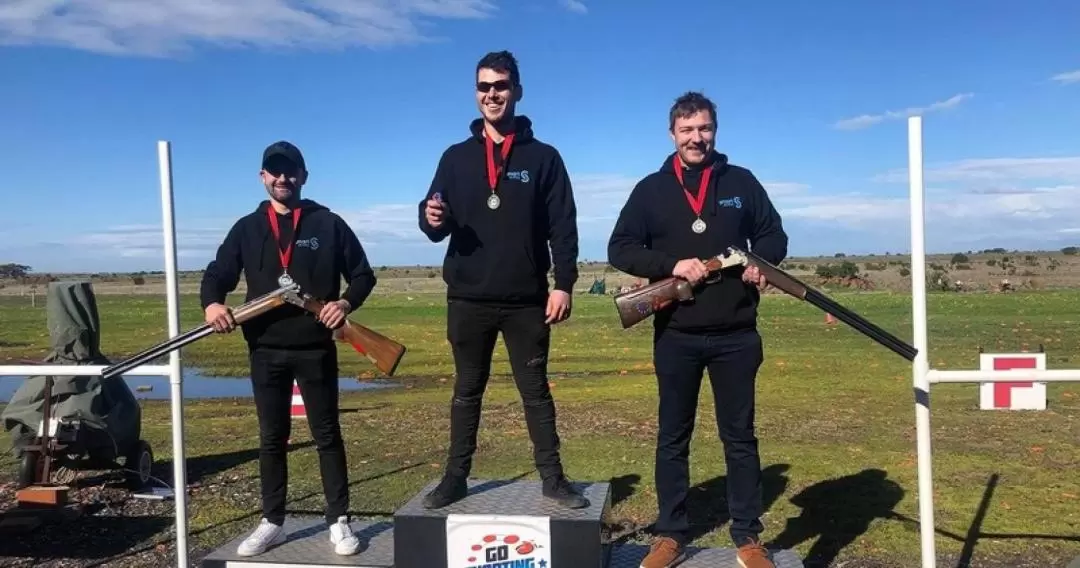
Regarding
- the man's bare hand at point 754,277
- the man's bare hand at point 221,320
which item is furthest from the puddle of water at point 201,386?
the man's bare hand at point 754,277

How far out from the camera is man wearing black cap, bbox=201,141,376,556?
5.43m

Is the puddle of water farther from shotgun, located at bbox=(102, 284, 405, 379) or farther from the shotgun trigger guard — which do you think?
the shotgun trigger guard

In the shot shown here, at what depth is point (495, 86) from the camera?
499cm

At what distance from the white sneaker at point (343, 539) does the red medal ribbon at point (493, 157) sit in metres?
2.46

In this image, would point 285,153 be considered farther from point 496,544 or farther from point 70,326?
point 70,326

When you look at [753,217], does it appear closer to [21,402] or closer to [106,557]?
[106,557]

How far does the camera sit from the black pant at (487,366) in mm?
5070

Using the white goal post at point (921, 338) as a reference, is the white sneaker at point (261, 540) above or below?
below

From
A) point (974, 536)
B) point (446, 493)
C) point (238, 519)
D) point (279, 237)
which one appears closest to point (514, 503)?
point (446, 493)

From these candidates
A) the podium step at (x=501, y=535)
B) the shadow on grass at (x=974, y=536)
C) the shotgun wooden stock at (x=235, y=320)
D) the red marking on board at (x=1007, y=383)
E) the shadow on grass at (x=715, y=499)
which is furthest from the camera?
the shadow on grass at (x=715, y=499)

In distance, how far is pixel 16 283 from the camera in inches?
4808

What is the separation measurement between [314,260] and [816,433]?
7.58 m

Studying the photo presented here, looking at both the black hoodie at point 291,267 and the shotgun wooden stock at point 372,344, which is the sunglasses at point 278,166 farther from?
the shotgun wooden stock at point 372,344

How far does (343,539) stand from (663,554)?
2077 mm
